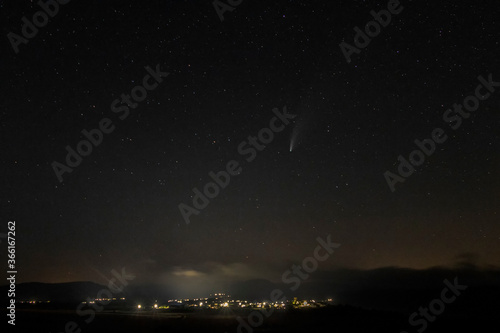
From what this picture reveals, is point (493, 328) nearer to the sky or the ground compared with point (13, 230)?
nearer to the ground

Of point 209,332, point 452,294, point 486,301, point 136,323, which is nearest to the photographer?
point 209,332

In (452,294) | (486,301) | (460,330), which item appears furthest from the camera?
(452,294)

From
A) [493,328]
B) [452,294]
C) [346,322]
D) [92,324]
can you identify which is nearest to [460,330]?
[493,328]

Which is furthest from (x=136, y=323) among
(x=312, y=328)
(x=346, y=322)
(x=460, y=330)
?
(x=460, y=330)

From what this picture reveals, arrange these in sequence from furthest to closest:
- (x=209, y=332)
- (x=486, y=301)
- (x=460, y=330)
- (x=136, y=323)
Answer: (x=486, y=301) < (x=136, y=323) < (x=460, y=330) < (x=209, y=332)

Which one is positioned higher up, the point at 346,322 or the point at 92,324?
the point at 92,324

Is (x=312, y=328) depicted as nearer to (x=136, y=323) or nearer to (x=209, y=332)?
(x=209, y=332)

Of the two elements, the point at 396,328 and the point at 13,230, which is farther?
the point at 396,328

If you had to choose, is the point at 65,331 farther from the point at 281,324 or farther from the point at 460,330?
the point at 460,330

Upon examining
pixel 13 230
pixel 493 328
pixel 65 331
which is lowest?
pixel 493 328
